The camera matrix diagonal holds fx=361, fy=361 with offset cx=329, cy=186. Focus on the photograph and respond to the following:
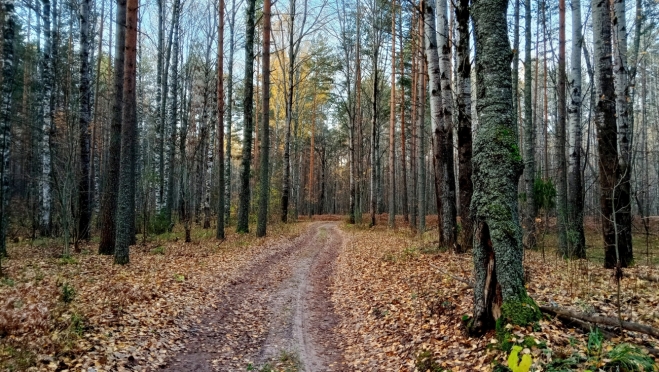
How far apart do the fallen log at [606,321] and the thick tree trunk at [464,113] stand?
2.69 m

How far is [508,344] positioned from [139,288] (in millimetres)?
6421

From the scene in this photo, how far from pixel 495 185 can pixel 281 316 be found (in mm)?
4657

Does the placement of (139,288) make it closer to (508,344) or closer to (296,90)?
(508,344)

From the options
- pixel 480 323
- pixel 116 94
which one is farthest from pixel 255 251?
pixel 480 323

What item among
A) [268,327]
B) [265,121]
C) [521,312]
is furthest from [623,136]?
[265,121]

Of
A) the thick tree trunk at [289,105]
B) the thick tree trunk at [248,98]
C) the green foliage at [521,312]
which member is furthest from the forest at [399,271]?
the thick tree trunk at [289,105]

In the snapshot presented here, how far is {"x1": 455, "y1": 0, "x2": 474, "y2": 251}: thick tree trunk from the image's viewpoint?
7.59m

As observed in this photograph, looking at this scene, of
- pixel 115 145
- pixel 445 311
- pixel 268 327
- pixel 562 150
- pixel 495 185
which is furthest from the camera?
pixel 562 150

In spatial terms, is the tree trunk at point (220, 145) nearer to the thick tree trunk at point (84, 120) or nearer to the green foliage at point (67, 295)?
the thick tree trunk at point (84, 120)

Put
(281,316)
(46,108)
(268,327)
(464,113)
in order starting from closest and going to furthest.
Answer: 1. (268,327)
2. (281,316)
3. (464,113)
4. (46,108)

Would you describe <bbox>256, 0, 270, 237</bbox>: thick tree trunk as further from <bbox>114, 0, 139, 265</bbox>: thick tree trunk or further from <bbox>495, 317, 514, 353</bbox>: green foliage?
<bbox>495, 317, 514, 353</bbox>: green foliage

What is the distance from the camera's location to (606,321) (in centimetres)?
372

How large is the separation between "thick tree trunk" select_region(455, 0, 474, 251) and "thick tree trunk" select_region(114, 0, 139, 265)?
8.17 meters

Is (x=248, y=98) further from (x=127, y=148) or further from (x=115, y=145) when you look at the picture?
(x=127, y=148)
